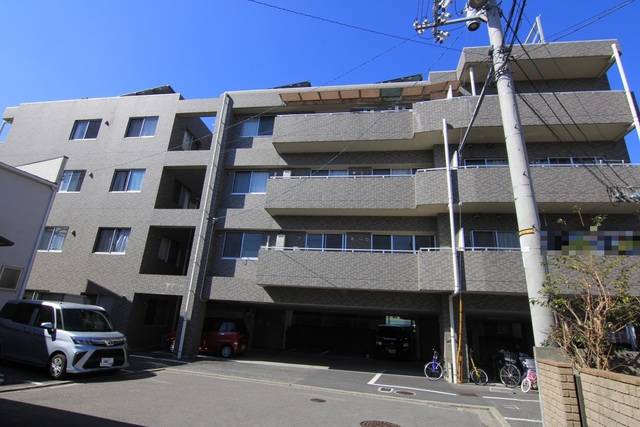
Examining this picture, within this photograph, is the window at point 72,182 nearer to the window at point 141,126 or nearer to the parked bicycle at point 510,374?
the window at point 141,126

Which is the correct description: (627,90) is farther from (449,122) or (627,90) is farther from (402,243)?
(402,243)

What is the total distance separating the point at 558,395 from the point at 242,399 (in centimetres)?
643

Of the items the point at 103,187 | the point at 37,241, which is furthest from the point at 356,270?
the point at 103,187

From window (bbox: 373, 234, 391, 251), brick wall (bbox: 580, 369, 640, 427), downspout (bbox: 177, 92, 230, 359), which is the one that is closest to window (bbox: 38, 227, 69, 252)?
downspout (bbox: 177, 92, 230, 359)

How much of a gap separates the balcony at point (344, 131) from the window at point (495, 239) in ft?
15.4

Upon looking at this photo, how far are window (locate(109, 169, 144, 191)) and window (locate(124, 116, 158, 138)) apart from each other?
81.7 inches

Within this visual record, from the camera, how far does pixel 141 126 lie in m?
19.1

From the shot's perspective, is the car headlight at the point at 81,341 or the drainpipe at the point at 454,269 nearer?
the car headlight at the point at 81,341

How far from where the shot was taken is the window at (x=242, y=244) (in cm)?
1628

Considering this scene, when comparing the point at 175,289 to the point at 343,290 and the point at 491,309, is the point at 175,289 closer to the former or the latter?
the point at 343,290

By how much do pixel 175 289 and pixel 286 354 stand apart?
640 centimetres

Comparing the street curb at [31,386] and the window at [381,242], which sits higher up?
the window at [381,242]

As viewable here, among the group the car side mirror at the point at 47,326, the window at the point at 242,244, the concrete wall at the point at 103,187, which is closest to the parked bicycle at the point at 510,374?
the window at the point at 242,244

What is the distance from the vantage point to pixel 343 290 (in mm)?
14625
